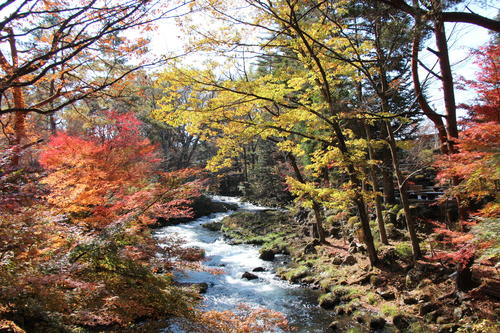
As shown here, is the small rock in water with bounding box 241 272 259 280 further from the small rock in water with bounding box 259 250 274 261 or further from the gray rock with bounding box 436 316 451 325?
the gray rock with bounding box 436 316 451 325

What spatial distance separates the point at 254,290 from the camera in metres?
9.84

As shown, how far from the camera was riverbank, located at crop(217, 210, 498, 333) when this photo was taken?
20.7 ft

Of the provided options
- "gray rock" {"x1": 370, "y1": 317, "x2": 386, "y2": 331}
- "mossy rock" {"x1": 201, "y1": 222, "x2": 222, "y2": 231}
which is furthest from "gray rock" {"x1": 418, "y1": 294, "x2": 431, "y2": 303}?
"mossy rock" {"x1": 201, "y1": 222, "x2": 222, "y2": 231}

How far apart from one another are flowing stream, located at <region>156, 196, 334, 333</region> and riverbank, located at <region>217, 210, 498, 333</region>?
1.32 feet

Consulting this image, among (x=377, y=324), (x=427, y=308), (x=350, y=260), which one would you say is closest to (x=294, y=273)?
(x=350, y=260)

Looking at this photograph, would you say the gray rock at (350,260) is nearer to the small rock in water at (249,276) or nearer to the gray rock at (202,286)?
the small rock in water at (249,276)

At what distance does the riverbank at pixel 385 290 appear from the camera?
20.7 ft

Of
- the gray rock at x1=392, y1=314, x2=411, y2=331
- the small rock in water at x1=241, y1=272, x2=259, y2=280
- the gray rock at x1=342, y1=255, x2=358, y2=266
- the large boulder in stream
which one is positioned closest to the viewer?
the gray rock at x1=392, y1=314, x2=411, y2=331

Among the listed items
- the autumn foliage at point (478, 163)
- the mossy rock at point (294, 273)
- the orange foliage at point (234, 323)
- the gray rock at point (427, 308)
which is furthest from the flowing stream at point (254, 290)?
the autumn foliage at point (478, 163)

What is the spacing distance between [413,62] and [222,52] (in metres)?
4.82

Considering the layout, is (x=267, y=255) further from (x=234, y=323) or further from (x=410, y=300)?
(x=234, y=323)

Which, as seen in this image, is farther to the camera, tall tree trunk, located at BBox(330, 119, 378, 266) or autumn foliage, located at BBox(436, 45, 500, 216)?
tall tree trunk, located at BBox(330, 119, 378, 266)

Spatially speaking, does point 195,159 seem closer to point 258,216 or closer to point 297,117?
point 258,216

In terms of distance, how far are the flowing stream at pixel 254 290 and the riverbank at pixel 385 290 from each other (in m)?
0.40
